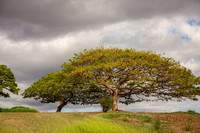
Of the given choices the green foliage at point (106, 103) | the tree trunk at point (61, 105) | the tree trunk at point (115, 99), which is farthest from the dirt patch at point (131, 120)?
the tree trunk at point (61, 105)

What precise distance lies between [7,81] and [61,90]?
7.20 meters

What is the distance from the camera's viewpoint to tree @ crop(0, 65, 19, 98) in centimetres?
2631

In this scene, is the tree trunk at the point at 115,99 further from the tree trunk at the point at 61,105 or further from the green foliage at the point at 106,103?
the tree trunk at the point at 61,105

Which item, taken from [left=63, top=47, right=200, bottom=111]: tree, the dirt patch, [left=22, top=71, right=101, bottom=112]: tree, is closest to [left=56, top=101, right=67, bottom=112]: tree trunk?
[left=22, top=71, right=101, bottom=112]: tree

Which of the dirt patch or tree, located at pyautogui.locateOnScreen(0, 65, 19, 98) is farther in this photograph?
tree, located at pyautogui.locateOnScreen(0, 65, 19, 98)

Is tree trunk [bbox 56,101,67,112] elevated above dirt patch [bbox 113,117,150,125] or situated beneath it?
elevated above

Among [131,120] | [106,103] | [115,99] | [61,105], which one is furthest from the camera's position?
[61,105]

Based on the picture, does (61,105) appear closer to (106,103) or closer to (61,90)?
(61,90)

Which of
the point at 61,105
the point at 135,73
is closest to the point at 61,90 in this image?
the point at 61,105

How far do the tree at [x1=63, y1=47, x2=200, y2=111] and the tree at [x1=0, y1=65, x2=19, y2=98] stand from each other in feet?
26.0

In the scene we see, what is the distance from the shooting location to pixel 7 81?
26.8 meters

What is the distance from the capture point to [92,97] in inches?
1234

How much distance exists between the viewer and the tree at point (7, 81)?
86.3ft

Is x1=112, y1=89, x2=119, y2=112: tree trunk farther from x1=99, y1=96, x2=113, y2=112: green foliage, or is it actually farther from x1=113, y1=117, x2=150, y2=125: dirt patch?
x1=113, y1=117, x2=150, y2=125: dirt patch
